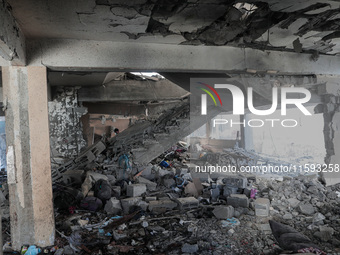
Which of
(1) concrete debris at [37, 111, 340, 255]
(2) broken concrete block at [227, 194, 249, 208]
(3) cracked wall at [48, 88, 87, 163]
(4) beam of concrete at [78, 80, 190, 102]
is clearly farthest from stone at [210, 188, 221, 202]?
(4) beam of concrete at [78, 80, 190, 102]

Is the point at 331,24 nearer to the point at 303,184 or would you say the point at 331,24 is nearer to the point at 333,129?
the point at 303,184

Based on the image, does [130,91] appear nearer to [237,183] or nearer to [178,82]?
[178,82]

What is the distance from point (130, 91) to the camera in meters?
10.1

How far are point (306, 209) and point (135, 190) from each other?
3.86 metres

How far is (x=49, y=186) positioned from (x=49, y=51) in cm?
212

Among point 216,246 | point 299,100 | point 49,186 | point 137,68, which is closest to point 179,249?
point 216,246

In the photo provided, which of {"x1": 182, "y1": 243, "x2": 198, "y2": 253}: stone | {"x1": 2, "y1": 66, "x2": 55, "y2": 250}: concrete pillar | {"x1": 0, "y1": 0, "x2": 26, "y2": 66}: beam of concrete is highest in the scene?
{"x1": 0, "y1": 0, "x2": 26, "y2": 66}: beam of concrete

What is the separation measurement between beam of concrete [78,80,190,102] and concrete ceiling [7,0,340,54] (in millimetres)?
5779

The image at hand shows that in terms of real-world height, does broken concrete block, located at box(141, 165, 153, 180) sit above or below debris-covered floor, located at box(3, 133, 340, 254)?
above

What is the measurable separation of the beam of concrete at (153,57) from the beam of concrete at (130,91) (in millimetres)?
5523

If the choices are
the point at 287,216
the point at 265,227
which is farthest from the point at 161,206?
the point at 287,216

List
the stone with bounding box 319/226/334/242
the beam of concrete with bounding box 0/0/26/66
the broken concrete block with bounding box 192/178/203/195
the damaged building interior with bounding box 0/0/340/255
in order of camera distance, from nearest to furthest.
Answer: the beam of concrete with bounding box 0/0/26/66 < the damaged building interior with bounding box 0/0/340/255 < the stone with bounding box 319/226/334/242 < the broken concrete block with bounding box 192/178/203/195

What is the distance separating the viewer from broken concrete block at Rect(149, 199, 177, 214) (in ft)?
17.3

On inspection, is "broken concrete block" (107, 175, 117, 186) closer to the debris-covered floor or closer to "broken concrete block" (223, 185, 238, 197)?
the debris-covered floor
